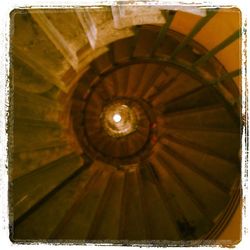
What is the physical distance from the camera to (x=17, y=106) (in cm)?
346

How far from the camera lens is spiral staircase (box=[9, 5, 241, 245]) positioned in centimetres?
335

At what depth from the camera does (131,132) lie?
5.88 metres

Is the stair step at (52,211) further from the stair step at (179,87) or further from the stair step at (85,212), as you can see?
the stair step at (179,87)

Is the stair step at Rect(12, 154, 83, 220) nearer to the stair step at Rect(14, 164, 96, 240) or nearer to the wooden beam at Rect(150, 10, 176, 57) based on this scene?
the stair step at Rect(14, 164, 96, 240)

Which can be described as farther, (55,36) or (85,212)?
(85,212)

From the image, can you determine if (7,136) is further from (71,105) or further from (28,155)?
(71,105)

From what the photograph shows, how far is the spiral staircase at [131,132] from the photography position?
3352 millimetres

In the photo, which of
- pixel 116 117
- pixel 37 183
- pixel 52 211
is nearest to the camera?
pixel 37 183

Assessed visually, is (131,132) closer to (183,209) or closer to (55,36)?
(183,209)

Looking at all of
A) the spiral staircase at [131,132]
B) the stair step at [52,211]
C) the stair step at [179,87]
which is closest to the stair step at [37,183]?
the spiral staircase at [131,132]

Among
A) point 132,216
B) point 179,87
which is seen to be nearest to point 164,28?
point 179,87

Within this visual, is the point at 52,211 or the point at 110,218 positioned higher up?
the point at 52,211

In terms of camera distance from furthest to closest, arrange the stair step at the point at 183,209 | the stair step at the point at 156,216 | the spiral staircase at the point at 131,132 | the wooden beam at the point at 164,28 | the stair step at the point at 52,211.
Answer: the stair step at the point at 156,216, the stair step at the point at 183,209, the stair step at the point at 52,211, the spiral staircase at the point at 131,132, the wooden beam at the point at 164,28

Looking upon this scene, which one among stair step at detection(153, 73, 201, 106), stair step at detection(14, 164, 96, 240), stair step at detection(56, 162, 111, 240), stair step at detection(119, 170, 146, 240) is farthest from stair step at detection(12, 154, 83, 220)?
stair step at detection(153, 73, 201, 106)
